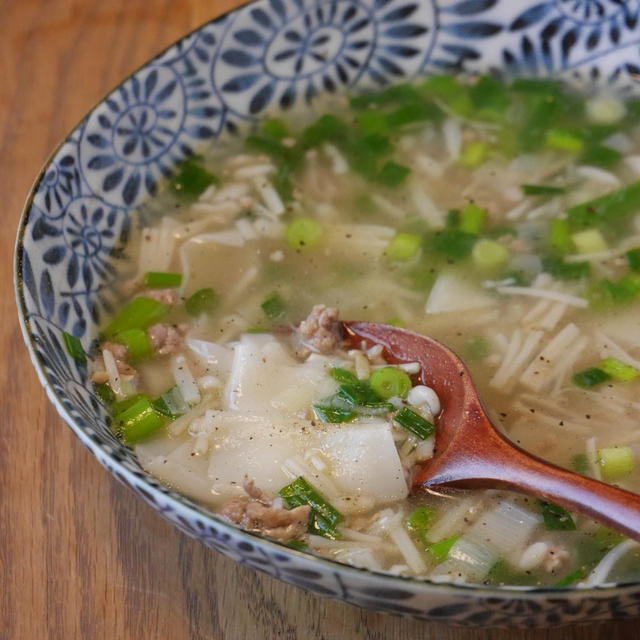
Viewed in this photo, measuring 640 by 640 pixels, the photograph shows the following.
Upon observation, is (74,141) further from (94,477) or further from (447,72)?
(447,72)

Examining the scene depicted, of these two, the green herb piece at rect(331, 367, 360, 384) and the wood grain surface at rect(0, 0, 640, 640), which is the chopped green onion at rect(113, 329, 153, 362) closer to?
the wood grain surface at rect(0, 0, 640, 640)

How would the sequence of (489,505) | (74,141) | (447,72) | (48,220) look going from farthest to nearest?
(447,72)
(74,141)
(48,220)
(489,505)

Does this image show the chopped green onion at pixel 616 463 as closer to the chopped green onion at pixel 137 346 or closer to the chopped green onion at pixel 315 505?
the chopped green onion at pixel 315 505

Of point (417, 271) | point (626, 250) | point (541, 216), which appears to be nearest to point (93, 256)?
point (417, 271)

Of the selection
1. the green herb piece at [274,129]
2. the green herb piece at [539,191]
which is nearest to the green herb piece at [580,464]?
the green herb piece at [539,191]

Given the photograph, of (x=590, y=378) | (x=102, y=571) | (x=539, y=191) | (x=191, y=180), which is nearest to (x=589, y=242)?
(x=539, y=191)

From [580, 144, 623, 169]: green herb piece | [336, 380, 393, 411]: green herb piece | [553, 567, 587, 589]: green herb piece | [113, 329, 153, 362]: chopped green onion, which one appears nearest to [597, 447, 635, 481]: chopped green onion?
[553, 567, 587, 589]: green herb piece
